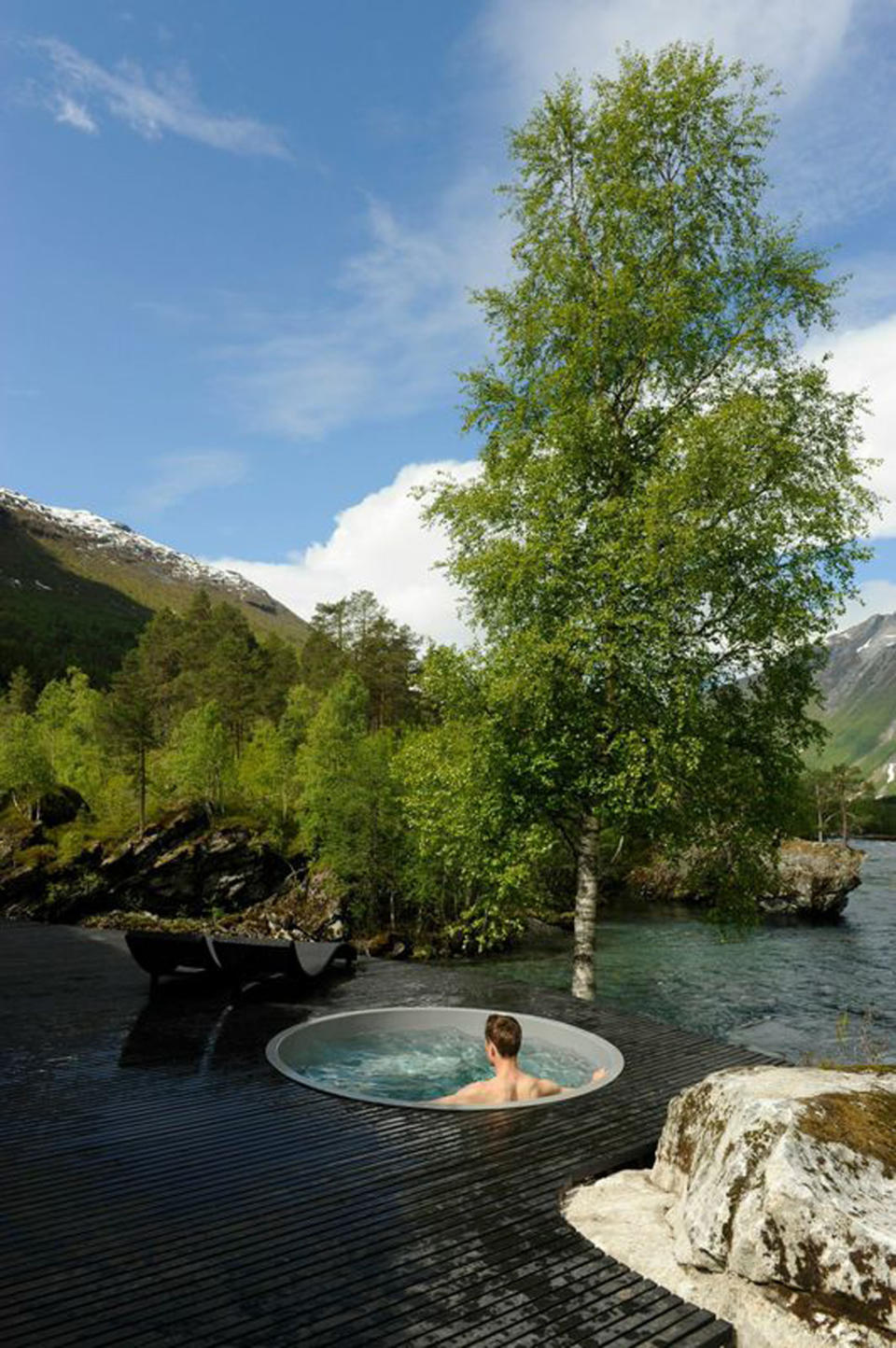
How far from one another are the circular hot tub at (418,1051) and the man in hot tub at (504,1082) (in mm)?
895

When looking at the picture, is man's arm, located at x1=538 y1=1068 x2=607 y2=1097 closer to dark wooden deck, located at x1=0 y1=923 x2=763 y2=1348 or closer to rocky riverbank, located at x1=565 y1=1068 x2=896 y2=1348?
dark wooden deck, located at x1=0 y1=923 x2=763 y2=1348

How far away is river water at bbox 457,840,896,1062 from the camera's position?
18.8 metres

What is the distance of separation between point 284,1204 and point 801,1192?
3.08m

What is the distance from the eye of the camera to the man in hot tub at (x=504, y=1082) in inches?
280

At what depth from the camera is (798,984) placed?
24438 mm

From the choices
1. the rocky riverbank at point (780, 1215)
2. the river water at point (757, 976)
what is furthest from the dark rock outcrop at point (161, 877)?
the rocky riverbank at point (780, 1215)

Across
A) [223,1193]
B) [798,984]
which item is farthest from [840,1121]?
[798,984]

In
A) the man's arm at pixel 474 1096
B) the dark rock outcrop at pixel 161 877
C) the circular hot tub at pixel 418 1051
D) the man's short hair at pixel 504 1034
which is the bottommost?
the dark rock outcrop at pixel 161 877

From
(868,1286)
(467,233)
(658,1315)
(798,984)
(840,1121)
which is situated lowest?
(798,984)

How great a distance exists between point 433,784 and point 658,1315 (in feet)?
30.3

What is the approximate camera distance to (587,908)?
12.5 meters

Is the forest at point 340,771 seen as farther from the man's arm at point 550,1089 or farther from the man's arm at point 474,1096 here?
the man's arm at point 474,1096

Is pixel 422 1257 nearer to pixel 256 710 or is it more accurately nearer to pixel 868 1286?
pixel 868 1286

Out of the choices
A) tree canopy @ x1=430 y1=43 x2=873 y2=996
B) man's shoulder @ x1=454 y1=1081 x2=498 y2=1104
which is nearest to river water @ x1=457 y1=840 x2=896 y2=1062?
tree canopy @ x1=430 y1=43 x2=873 y2=996
